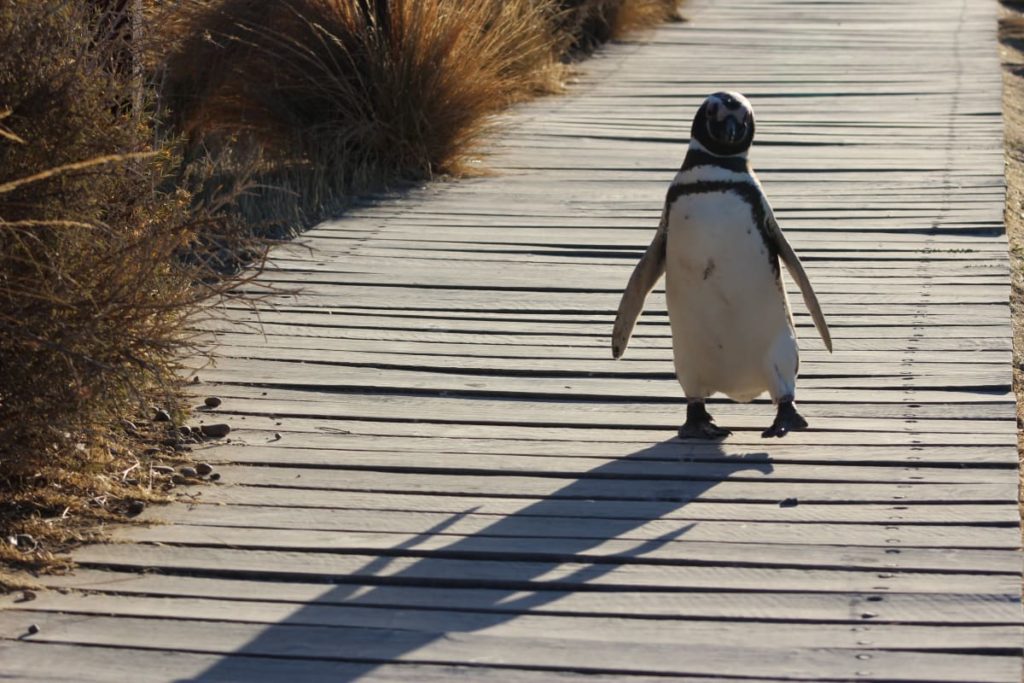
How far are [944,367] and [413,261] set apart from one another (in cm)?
211

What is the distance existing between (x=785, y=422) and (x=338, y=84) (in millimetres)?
3887

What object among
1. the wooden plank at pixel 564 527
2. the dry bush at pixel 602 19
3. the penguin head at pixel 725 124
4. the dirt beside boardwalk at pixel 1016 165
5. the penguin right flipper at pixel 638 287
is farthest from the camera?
the dry bush at pixel 602 19

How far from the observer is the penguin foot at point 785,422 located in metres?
3.76

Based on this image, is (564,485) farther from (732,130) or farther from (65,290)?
(65,290)

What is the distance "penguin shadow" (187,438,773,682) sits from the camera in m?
2.81

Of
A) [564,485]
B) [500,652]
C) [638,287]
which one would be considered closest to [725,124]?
[638,287]

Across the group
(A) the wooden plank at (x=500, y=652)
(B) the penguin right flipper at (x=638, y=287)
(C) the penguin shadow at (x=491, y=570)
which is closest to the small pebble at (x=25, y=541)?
(A) the wooden plank at (x=500, y=652)

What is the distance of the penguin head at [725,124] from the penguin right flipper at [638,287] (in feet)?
0.83

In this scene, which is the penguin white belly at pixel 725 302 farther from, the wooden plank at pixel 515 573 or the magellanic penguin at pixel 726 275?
the wooden plank at pixel 515 573

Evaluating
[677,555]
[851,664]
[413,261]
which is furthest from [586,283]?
[851,664]

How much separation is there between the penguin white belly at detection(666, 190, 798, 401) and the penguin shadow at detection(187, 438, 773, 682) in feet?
0.64

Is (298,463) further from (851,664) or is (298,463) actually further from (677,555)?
(851,664)

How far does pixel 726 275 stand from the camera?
12.2 feet

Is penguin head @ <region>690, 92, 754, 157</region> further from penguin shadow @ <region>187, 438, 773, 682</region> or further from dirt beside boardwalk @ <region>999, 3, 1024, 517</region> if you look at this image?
dirt beside boardwalk @ <region>999, 3, 1024, 517</region>
